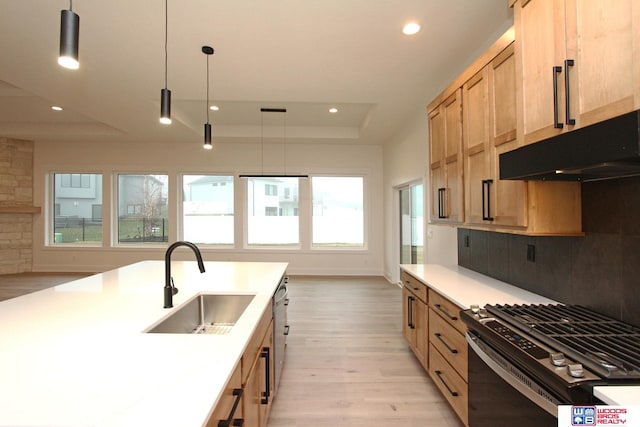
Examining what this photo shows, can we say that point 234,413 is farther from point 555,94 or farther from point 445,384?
point 555,94

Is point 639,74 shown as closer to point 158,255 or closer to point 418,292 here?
point 418,292

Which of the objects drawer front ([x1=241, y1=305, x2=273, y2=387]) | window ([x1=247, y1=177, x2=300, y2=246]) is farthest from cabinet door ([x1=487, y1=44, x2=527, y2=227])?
window ([x1=247, y1=177, x2=300, y2=246])

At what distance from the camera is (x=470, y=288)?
2.07 m

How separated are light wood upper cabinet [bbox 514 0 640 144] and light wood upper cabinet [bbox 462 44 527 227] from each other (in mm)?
170

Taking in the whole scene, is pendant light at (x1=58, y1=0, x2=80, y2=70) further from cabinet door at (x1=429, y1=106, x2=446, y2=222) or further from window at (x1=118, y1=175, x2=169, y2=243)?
window at (x1=118, y1=175, x2=169, y2=243)

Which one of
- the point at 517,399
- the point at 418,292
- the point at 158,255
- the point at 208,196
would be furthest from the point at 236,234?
the point at 517,399

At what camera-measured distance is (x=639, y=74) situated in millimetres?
969

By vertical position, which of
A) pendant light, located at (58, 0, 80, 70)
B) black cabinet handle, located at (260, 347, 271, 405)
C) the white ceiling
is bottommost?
black cabinet handle, located at (260, 347, 271, 405)

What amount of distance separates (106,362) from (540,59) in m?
2.30

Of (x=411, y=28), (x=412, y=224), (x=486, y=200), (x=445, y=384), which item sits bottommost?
(x=445, y=384)

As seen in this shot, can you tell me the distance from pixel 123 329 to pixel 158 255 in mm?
5765

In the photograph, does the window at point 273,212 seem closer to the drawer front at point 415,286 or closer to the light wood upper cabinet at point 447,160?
the drawer front at point 415,286

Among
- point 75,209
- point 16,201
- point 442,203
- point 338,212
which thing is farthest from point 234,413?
point 16,201

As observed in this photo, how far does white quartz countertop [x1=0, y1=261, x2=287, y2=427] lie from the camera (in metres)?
0.73
